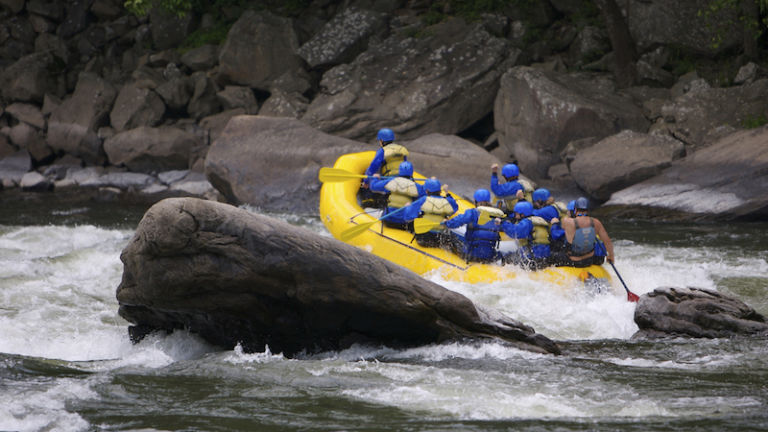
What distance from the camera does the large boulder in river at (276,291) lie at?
5363mm

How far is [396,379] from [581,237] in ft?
11.1

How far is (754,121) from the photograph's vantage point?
549 inches

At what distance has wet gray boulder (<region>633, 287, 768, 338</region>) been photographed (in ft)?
20.3

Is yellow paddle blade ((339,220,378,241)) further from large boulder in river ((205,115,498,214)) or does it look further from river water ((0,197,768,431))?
large boulder in river ((205,115,498,214))

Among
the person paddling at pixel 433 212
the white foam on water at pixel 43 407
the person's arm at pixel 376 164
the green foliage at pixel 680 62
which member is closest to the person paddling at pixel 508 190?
the person paddling at pixel 433 212

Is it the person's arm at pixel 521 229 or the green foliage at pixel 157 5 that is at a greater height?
the green foliage at pixel 157 5

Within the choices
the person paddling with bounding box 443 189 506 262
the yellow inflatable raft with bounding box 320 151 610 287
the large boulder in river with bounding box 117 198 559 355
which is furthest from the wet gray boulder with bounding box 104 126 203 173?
the large boulder in river with bounding box 117 198 559 355

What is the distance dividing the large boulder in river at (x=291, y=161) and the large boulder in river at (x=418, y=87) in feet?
4.06

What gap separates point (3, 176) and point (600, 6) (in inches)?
460

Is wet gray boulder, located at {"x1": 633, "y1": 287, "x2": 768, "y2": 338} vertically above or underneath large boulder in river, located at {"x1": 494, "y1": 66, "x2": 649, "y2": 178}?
underneath

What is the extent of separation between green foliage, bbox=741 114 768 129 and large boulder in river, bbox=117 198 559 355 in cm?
951

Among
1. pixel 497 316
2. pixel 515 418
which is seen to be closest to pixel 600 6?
pixel 497 316

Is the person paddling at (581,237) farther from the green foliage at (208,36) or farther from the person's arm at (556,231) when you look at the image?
the green foliage at (208,36)

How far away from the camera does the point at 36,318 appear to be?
7234 mm
